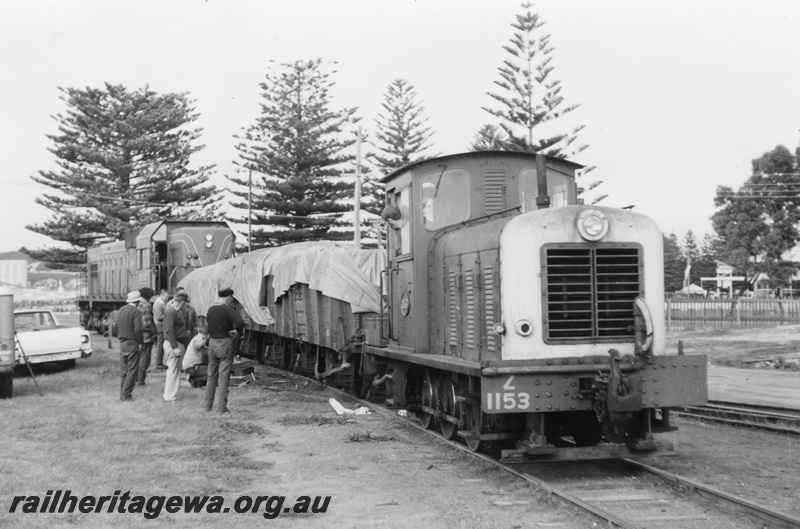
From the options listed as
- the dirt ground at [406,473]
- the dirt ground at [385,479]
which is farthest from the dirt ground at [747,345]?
the dirt ground at [385,479]

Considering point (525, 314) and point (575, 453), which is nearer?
point (575, 453)

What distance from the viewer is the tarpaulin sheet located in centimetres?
1318

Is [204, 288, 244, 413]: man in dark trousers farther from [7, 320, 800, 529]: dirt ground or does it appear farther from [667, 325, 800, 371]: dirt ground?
[667, 325, 800, 371]: dirt ground

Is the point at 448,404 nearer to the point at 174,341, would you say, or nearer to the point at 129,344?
the point at 174,341

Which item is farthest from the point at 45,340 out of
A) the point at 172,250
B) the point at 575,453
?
the point at 575,453

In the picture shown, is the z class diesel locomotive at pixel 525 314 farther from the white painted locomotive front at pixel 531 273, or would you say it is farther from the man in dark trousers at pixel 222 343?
the man in dark trousers at pixel 222 343

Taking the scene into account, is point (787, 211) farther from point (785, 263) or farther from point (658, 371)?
point (658, 371)

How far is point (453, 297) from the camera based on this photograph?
Result: 9.02 meters

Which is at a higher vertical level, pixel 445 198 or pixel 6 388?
pixel 445 198

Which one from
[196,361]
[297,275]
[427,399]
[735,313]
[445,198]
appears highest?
[445,198]

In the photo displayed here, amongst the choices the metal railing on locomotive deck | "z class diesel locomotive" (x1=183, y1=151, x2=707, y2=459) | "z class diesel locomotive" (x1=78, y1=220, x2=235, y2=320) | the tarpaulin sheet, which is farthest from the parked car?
the metal railing on locomotive deck
